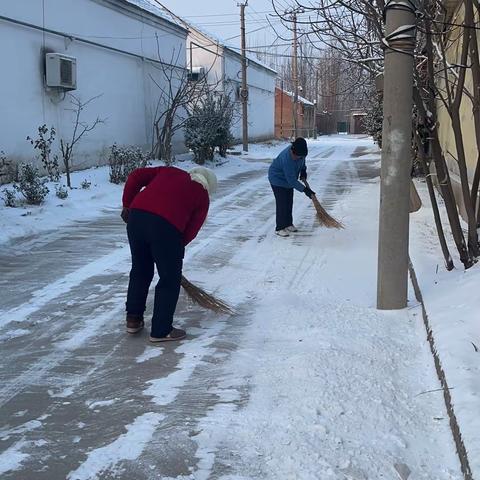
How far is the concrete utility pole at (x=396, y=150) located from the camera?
5.04 meters

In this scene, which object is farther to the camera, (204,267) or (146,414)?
(204,267)

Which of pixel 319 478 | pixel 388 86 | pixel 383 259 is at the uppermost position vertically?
pixel 388 86

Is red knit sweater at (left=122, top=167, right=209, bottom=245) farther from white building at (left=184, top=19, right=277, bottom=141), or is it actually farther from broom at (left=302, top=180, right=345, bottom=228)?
white building at (left=184, top=19, right=277, bottom=141)

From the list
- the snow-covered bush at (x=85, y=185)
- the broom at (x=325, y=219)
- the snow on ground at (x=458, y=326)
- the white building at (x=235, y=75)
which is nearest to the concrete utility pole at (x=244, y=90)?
the white building at (x=235, y=75)

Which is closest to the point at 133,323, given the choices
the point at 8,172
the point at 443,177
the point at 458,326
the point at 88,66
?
the point at 458,326

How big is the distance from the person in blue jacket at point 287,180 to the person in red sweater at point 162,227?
408cm

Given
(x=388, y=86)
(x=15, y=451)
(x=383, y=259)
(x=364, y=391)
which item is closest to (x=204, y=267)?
(x=383, y=259)

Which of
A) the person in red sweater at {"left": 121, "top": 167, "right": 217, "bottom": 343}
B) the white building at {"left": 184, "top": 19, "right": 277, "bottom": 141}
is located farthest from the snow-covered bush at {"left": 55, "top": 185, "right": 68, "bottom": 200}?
the white building at {"left": 184, "top": 19, "right": 277, "bottom": 141}

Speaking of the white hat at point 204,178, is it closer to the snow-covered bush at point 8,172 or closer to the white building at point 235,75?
the snow-covered bush at point 8,172

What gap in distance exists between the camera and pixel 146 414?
363 cm

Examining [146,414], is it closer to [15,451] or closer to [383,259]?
[15,451]

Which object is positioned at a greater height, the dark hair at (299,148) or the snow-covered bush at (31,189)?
the dark hair at (299,148)

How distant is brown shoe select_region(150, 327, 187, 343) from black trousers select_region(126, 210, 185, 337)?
0.10ft

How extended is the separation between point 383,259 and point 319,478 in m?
2.69
